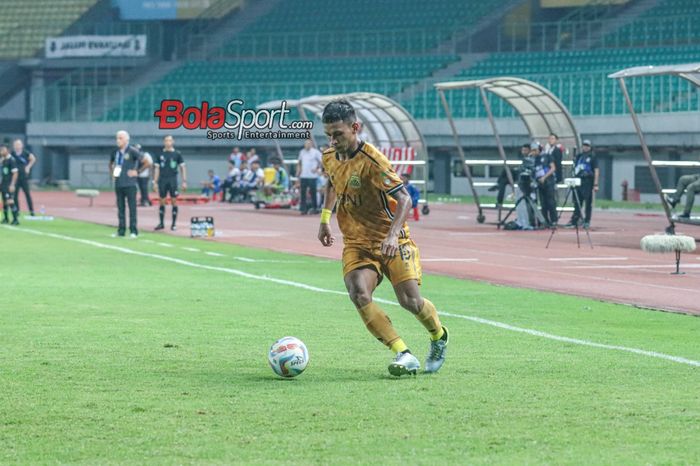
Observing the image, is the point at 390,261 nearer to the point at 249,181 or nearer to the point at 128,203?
the point at 128,203

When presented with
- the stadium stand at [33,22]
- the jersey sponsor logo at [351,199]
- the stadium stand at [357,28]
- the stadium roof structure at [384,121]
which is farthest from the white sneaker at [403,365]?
the stadium stand at [33,22]

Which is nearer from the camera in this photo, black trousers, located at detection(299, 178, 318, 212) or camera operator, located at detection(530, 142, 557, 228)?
camera operator, located at detection(530, 142, 557, 228)

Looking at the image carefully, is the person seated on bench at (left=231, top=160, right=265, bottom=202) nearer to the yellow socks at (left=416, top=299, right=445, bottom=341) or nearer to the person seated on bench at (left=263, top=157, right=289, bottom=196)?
the person seated on bench at (left=263, top=157, right=289, bottom=196)

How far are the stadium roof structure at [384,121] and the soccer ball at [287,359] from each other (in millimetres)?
30647

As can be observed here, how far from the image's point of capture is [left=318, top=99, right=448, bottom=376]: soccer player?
964cm

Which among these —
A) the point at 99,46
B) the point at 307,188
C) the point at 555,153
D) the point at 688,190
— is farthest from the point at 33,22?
the point at 688,190

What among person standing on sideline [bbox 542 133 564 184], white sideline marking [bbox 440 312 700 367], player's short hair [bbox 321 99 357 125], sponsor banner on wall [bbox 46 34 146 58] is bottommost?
white sideline marking [bbox 440 312 700 367]

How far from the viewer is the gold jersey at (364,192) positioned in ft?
31.9

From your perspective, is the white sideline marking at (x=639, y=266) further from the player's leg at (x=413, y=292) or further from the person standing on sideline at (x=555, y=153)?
the player's leg at (x=413, y=292)

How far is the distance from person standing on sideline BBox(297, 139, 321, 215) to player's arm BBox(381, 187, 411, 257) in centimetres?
2868

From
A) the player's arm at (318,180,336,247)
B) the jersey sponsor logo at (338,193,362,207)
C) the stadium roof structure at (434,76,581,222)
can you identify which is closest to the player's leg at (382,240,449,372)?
the jersey sponsor logo at (338,193,362,207)

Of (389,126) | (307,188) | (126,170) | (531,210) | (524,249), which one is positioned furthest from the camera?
(389,126)

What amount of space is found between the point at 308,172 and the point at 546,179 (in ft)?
31.3

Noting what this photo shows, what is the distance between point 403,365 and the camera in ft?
31.4
